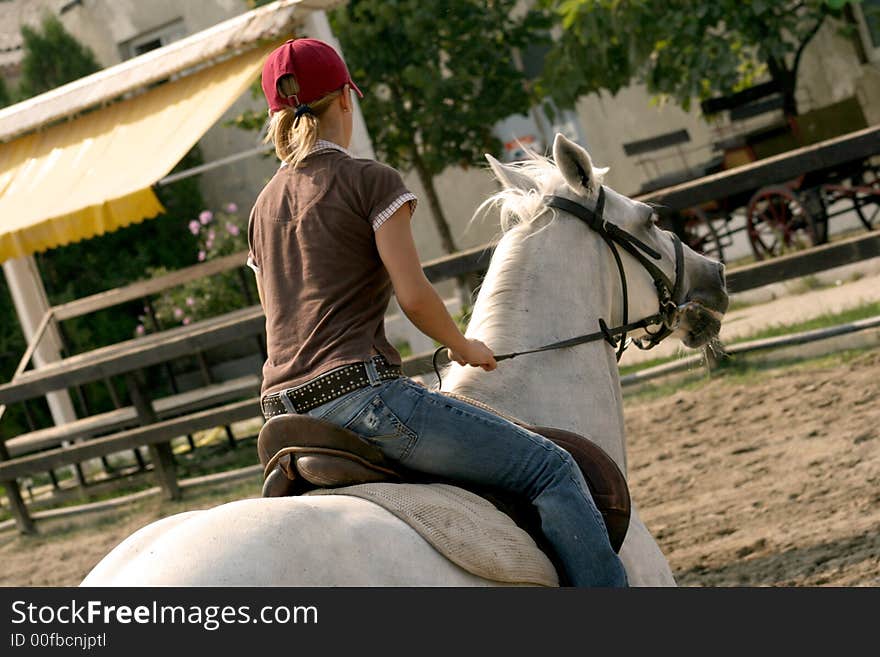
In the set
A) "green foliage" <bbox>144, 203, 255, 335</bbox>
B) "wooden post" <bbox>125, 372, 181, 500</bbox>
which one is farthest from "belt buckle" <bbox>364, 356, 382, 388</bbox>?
"green foliage" <bbox>144, 203, 255, 335</bbox>

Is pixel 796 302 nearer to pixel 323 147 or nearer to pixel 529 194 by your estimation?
pixel 529 194

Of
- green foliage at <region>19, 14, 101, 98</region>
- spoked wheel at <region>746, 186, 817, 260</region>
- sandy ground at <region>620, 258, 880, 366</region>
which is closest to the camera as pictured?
sandy ground at <region>620, 258, 880, 366</region>

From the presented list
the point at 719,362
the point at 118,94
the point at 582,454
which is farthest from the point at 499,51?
the point at 582,454

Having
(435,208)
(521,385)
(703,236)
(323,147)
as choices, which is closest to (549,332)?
Result: (521,385)

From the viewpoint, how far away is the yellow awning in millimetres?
9531

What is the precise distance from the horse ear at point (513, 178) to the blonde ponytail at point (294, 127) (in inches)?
35.0

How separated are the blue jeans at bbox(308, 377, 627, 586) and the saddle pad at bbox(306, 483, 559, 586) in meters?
0.07

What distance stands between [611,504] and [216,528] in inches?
46.9

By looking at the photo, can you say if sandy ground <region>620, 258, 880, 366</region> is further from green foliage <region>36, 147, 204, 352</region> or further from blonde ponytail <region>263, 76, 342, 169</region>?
green foliage <region>36, 147, 204, 352</region>

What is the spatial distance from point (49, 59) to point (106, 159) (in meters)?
10.3

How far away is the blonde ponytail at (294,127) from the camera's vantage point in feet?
9.82

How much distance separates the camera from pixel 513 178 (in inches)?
150

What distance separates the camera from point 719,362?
8.77 m
